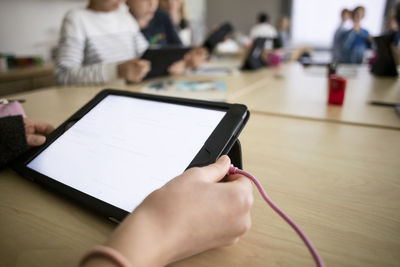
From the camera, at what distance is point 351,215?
1.10 ft

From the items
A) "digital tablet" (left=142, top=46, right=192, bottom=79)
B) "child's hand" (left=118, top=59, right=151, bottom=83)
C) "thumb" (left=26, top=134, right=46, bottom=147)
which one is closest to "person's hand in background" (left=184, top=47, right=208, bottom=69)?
"digital tablet" (left=142, top=46, right=192, bottom=79)

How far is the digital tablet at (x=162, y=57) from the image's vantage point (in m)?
1.19

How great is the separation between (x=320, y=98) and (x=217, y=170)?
30.5 inches

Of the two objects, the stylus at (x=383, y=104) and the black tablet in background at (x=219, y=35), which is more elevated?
the black tablet in background at (x=219, y=35)

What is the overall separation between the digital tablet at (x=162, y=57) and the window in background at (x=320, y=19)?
3499mm

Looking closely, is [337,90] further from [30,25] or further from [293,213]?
[30,25]

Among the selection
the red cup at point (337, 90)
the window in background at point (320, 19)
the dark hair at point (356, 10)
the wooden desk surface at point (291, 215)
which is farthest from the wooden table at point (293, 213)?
the window in background at point (320, 19)

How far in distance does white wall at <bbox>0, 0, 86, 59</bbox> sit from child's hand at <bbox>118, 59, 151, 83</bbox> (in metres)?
1.85

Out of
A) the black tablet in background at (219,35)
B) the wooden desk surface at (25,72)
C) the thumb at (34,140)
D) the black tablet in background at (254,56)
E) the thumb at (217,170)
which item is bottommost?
the wooden desk surface at (25,72)

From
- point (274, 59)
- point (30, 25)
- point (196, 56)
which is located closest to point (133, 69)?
→ point (196, 56)

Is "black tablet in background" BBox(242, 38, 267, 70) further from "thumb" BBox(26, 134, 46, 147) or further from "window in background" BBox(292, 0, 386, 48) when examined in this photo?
"window in background" BBox(292, 0, 386, 48)

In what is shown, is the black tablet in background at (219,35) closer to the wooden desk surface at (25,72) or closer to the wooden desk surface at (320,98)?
the wooden desk surface at (320,98)

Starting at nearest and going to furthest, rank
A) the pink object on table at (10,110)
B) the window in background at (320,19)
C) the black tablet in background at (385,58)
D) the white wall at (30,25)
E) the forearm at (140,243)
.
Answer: the forearm at (140,243) → the pink object on table at (10,110) → the black tablet in background at (385,58) → the white wall at (30,25) → the window in background at (320,19)

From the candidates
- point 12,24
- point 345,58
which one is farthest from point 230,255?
point 12,24
